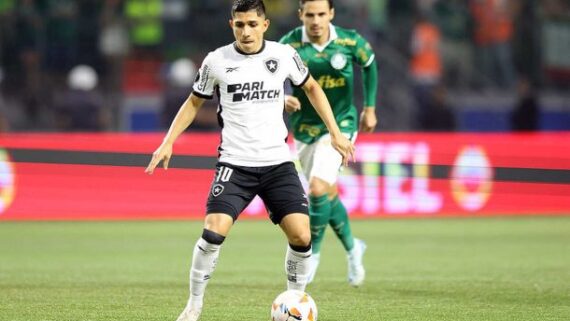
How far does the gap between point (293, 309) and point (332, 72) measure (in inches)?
126

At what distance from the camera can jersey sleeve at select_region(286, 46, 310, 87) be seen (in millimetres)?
7914

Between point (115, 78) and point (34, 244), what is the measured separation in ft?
23.8

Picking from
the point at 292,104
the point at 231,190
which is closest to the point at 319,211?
the point at 292,104

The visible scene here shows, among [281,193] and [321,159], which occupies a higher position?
[281,193]

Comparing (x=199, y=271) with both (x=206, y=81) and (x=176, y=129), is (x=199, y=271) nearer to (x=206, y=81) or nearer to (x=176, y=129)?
(x=176, y=129)

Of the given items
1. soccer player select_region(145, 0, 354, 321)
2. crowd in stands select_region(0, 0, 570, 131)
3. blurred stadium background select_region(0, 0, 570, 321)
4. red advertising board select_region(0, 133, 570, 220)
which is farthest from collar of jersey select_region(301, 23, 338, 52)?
crowd in stands select_region(0, 0, 570, 131)

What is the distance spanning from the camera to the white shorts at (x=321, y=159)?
9.98 meters

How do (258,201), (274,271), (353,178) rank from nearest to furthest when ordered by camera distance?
(274,271) < (258,201) < (353,178)

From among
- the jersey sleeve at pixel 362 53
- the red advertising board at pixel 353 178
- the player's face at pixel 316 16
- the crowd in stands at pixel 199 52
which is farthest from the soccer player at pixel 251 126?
the crowd in stands at pixel 199 52

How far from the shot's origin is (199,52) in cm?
2103

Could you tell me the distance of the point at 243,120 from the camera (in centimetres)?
774

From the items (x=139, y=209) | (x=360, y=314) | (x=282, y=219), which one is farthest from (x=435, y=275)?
(x=139, y=209)

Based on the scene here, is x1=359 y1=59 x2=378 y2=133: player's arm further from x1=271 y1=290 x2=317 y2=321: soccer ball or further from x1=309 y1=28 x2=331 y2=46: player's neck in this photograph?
x1=271 y1=290 x2=317 y2=321: soccer ball

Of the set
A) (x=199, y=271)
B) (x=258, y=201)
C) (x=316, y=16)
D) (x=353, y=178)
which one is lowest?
(x=258, y=201)
